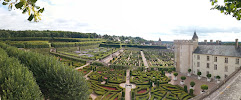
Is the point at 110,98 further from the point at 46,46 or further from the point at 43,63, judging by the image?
the point at 46,46

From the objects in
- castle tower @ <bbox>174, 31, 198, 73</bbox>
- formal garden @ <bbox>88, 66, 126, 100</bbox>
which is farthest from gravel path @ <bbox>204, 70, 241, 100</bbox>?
castle tower @ <bbox>174, 31, 198, 73</bbox>

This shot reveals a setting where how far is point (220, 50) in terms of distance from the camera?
26.2 m

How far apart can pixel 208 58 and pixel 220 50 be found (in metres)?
2.57

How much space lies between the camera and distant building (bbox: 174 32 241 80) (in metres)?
24.0

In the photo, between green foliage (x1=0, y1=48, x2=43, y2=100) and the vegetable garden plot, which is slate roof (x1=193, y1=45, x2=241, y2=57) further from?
green foliage (x1=0, y1=48, x2=43, y2=100)

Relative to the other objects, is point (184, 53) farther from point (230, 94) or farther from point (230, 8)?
point (230, 8)

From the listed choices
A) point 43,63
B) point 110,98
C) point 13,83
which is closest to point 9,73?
point 13,83

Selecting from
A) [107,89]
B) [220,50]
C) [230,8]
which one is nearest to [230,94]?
[230,8]

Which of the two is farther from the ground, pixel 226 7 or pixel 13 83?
pixel 226 7

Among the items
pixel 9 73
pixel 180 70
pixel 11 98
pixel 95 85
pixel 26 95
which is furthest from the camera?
pixel 180 70

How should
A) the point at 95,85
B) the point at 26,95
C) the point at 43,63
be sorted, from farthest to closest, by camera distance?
the point at 95,85 → the point at 43,63 → the point at 26,95

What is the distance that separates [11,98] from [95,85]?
1418 cm

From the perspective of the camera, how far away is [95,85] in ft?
72.6

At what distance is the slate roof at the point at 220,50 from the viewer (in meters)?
24.0
